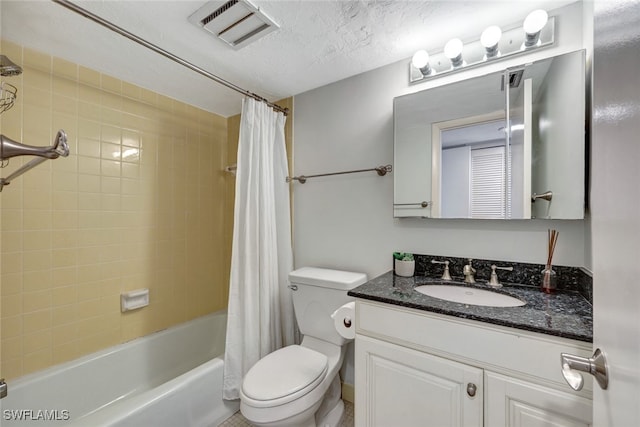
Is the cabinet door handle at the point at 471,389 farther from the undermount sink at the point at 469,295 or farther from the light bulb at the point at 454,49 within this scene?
the light bulb at the point at 454,49

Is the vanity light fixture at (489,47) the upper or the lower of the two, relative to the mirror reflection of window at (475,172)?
upper

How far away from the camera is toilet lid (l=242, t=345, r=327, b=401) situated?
1.25 metres

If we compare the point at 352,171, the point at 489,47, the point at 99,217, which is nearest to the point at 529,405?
the point at 352,171

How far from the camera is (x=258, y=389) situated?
126cm

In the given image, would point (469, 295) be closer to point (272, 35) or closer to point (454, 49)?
point (454, 49)

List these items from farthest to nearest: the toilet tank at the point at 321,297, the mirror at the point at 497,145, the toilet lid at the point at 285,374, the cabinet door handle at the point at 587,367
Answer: the toilet tank at the point at 321,297 → the toilet lid at the point at 285,374 → the mirror at the point at 497,145 → the cabinet door handle at the point at 587,367

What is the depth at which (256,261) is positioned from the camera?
1.75 m

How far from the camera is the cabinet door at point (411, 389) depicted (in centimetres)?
95

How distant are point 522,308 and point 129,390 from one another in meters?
2.28

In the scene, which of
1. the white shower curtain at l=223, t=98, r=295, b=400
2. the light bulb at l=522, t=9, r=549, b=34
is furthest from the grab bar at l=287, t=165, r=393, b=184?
the light bulb at l=522, t=9, r=549, b=34

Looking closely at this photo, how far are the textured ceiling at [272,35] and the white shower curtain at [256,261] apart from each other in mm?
361

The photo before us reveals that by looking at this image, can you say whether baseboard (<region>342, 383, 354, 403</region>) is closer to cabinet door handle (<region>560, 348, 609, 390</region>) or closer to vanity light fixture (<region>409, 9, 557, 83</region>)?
cabinet door handle (<region>560, 348, 609, 390</region>)

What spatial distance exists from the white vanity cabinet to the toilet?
28cm

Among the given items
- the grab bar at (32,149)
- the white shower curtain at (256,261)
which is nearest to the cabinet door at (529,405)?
the white shower curtain at (256,261)
